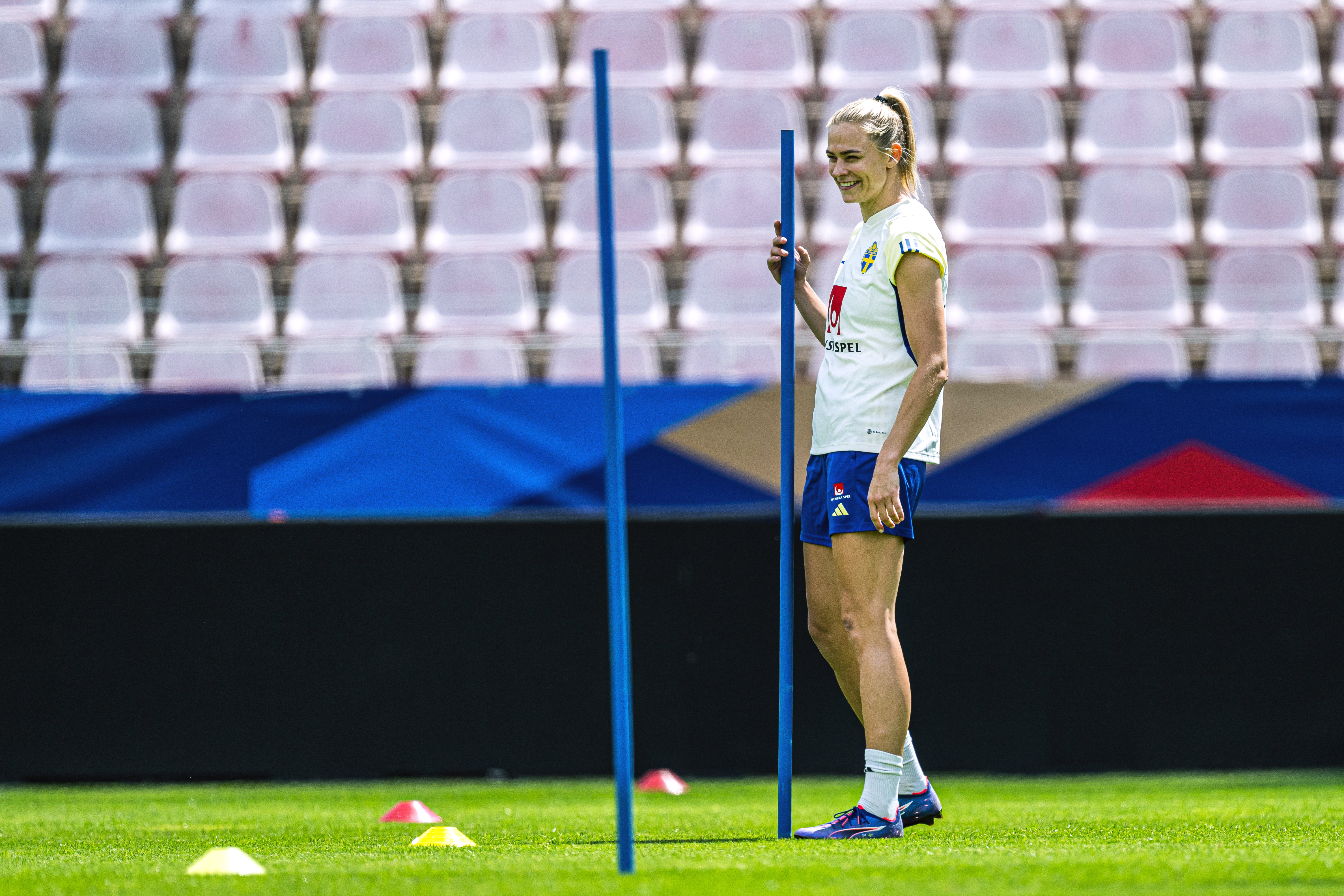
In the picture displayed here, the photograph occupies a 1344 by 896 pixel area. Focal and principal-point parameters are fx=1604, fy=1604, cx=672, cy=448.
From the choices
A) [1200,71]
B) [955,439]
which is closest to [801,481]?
[955,439]

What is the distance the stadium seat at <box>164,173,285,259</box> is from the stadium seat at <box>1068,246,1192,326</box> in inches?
189

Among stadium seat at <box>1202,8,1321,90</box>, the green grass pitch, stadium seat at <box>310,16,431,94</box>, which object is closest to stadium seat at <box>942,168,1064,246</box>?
stadium seat at <box>1202,8,1321,90</box>

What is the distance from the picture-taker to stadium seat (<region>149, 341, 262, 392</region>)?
8680 mm

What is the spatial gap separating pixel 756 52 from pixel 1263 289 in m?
Result: 3.63

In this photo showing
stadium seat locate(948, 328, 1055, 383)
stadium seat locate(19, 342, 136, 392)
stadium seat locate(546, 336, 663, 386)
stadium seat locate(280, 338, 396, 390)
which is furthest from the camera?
stadium seat locate(546, 336, 663, 386)

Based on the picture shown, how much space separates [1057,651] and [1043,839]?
325 cm

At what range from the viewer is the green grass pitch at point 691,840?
2.86m

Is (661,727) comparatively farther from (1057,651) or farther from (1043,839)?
(1043,839)

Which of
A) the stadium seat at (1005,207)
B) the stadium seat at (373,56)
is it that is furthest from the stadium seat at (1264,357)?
the stadium seat at (373,56)

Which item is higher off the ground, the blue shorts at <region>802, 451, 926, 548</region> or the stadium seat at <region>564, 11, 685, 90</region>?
the stadium seat at <region>564, 11, 685, 90</region>

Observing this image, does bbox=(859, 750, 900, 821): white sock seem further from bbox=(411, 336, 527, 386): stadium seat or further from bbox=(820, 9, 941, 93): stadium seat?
bbox=(820, 9, 941, 93): stadium seat

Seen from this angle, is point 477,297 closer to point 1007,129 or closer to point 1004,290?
point 1004,290

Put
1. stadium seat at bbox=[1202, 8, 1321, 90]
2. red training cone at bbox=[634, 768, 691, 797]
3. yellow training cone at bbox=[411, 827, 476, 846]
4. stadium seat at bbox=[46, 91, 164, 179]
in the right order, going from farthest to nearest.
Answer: stadium seat at bbox=[1202, 8, 1321, 90] < stadium seat at bbox=[46, 91, 164, 179] < red training cone at bbox=[634, 768, 691, 797] < yellow training cone at bbox=[411, 827, 476, 846]

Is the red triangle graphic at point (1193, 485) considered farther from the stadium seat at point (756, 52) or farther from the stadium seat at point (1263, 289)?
the stadium seat at point (756, 52)
